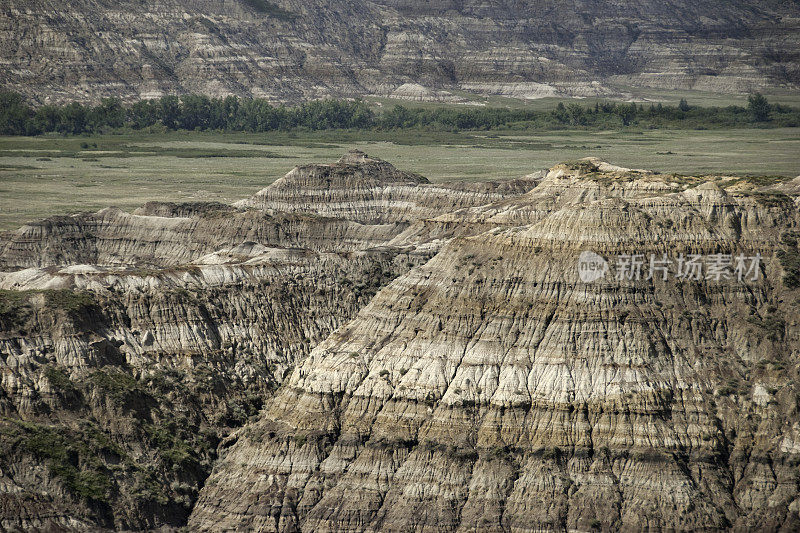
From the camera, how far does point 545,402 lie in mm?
69625

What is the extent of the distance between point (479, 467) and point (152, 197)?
437 feet

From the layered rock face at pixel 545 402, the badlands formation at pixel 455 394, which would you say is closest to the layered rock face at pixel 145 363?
the badlands formation at pixel 455 394

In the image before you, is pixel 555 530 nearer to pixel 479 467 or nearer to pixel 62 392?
pixel 479 467

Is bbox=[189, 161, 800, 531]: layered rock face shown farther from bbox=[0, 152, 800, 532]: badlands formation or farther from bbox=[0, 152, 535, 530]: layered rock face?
bbox=[0, 152, 535, 530]: layered rock face

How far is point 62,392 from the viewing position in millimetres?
73375

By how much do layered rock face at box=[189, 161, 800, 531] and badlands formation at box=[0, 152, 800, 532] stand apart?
107 mm

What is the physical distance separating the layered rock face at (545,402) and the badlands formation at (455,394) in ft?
0.35

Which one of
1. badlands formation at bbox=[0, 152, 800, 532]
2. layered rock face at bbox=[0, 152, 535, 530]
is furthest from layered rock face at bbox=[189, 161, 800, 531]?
layered rock face at bbox=[0, 152, 535, 530]

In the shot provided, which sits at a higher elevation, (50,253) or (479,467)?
(479,467)

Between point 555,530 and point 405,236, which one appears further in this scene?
point 405,236

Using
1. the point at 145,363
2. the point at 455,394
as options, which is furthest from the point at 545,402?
the point at 145,363

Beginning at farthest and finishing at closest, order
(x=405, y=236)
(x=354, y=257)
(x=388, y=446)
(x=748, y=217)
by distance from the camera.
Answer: (x=405, y=236) < (x=354, y=257) < (x=748, y=217) < (x=388, y=446)

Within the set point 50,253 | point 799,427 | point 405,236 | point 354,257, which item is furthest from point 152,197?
point 799,427

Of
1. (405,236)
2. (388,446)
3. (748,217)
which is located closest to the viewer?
(388,446)
